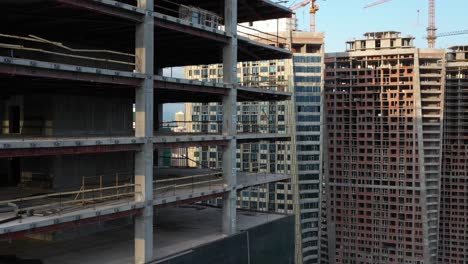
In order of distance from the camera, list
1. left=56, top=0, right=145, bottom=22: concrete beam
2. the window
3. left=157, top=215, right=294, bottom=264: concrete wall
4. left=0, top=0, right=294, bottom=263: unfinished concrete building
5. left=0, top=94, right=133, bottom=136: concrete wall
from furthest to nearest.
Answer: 1. the window
2. left=0, top=94, right=133, bottom=136: concrete wall
3. left=157, top=215, right=294, bottom=264: concrete wall
4. left=0, top=0, right=294, bottom=263: unfinished concrete building
5. left=56, top=0, right=145, bottom=22: concrete beam

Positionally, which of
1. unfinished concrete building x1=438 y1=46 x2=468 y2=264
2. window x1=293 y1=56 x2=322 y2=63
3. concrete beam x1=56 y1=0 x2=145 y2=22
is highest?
window x1=293 y1=56 x2=322 y2=63

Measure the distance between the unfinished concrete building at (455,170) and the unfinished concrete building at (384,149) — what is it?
5978 millimetres

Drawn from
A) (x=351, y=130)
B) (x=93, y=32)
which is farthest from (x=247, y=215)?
(x=351, y=130)

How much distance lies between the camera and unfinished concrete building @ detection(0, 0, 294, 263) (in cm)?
1644

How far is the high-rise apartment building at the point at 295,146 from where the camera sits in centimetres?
8400

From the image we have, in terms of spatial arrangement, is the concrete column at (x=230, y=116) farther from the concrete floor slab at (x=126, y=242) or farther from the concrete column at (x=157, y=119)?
the concrete column at (x=157, y=119)

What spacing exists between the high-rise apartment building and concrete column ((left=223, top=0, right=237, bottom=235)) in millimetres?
59489

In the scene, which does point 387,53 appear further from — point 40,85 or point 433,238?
point 40,85

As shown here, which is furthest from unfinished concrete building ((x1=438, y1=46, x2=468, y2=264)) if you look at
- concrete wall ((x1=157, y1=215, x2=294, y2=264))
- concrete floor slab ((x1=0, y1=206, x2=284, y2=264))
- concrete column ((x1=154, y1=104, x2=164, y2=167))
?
concrete floor slab ((x1=0, y1=206, x2=284, y2=264))

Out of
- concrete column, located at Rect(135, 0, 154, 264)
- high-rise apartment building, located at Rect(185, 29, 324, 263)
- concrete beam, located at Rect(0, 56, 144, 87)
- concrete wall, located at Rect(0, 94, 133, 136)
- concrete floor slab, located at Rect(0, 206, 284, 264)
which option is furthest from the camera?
high-rise apartment building, located at Rect(185, 29, 324, 263)

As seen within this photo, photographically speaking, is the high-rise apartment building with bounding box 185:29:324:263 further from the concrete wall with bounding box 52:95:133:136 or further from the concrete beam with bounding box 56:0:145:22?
the concrete beam with bounding box 56:0:145:22

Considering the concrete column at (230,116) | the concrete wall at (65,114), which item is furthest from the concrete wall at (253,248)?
the concrete wall at (65,114)

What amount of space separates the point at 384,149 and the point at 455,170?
1478cm

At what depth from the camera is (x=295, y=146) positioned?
279 ft
